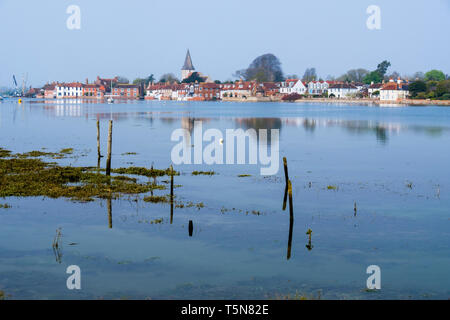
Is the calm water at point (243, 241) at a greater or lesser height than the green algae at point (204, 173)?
lesser

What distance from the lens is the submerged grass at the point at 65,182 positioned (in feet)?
105

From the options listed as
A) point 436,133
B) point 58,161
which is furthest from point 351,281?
point 436,133

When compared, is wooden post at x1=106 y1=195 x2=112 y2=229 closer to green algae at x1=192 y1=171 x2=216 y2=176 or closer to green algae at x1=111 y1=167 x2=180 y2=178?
green algae at x1=111 y1=167 x2=180 y2=178

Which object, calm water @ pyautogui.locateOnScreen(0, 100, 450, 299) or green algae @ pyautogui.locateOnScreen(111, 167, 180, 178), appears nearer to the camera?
calm water @ pyautogui.locateOnScreen(0, 100, 450, 299)

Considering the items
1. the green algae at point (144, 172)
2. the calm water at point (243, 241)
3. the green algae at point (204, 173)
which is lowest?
the calm water at point (243, 241)

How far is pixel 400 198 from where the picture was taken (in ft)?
113

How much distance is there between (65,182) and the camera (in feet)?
116

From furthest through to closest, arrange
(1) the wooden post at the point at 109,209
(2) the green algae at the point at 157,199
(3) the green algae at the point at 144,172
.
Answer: (3) the green algae at the point at 144,172, (2) the green algae at the point at 157,199, (1) the wooden post at the point at 109,209

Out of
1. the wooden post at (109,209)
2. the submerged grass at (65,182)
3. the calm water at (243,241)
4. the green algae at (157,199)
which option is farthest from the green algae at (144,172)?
the wooden post at (109,209)

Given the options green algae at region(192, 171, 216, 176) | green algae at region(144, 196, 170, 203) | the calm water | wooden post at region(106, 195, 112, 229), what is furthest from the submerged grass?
green algae at region(192, 171, 216, 176)

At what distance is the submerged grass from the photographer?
105ft

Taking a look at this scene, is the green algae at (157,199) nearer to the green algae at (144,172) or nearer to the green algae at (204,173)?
the green algae at (144,172)

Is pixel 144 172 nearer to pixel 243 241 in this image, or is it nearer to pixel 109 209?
pixel 109 209

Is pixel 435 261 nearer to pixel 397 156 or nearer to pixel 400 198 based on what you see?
pixel 400 198
